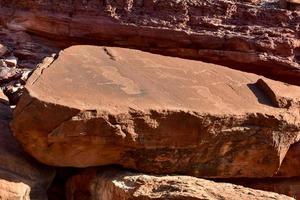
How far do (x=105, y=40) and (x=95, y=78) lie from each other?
1784 millimetres

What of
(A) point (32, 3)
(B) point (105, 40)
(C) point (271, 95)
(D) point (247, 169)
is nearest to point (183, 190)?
(D) point (247, 169)

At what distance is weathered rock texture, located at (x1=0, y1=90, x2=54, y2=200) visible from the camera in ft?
9.86

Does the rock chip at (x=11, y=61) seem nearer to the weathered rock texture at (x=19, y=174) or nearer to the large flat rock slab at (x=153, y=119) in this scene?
the large flat rock slab at (x=153, y=119)

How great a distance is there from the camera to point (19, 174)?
3.18 meters

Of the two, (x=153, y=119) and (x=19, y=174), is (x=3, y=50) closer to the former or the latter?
(x=19, y=174)

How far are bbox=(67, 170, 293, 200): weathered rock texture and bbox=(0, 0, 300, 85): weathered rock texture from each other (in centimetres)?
213

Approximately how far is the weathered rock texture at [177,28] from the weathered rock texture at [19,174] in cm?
195

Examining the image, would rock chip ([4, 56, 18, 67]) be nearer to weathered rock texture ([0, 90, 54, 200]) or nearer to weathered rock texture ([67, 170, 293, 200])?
weathered rock texture ([0, 90, 54, 200])

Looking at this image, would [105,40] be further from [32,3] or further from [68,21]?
[32,3]

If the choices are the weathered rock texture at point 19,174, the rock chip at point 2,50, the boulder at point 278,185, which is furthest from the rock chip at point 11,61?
the boulder at point 278,185

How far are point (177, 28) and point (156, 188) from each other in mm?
2479

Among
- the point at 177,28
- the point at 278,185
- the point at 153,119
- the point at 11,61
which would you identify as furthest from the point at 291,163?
the point at 11,61

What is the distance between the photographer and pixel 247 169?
362 cm

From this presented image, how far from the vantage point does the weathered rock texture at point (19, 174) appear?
300 cm
